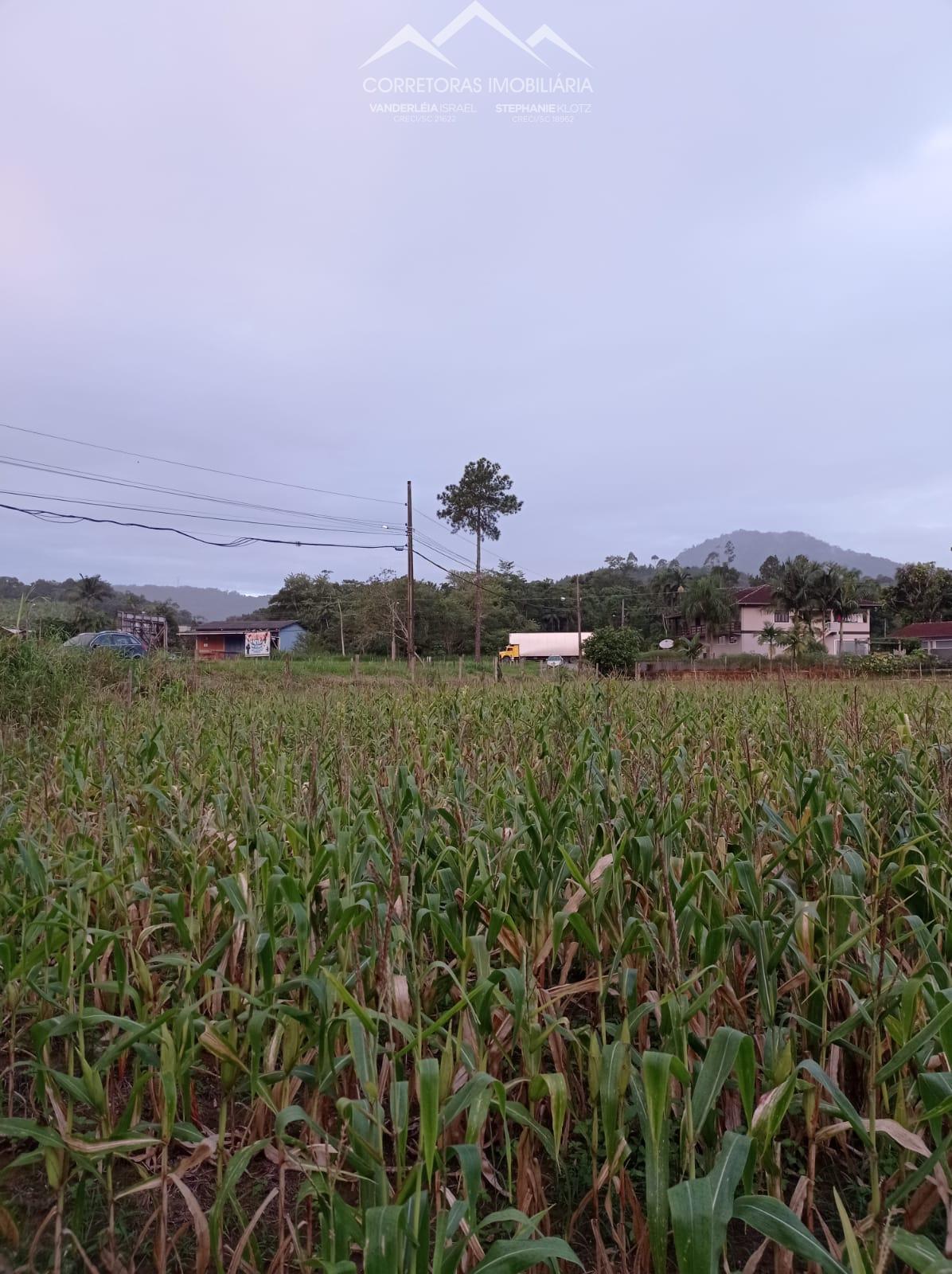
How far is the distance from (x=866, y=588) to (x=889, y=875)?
2425 inches

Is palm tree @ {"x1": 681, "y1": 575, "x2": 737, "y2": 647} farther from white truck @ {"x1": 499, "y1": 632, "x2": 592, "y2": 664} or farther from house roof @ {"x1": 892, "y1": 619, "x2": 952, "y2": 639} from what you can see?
house roof @ {"x1": 892, "y1": 619, "x2": 952, "y2": 639}

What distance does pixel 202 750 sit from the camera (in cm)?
529

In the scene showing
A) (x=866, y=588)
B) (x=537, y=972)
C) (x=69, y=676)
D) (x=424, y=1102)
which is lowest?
(x=537, y=972)

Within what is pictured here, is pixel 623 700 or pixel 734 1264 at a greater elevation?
pixel 623 700

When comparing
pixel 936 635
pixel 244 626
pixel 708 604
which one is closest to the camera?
pixel 936 635

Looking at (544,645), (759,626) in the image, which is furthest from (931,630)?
(544,645)

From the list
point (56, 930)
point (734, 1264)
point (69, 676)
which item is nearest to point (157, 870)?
point (56, 930)

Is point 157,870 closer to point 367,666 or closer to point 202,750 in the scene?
point 202,750

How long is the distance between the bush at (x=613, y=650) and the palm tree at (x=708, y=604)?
19512 millimetres

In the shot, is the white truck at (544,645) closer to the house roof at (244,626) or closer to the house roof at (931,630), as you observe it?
the house roof at (244,626)

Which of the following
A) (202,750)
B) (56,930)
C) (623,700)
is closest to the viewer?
(56,930)

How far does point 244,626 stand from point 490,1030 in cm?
5121

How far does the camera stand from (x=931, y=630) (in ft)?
138

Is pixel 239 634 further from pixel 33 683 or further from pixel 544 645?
pixel 33 683
